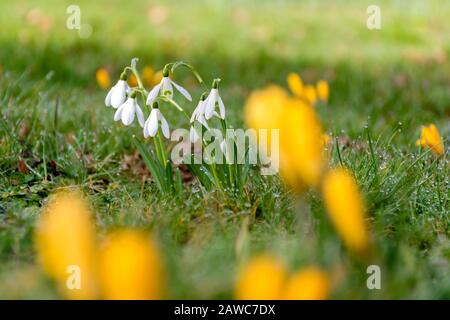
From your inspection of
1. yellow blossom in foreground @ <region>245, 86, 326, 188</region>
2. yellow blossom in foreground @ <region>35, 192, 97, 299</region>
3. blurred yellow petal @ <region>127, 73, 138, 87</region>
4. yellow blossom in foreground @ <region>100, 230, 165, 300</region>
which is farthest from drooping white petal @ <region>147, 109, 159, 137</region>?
blurred yellow petal @ <region>127, 73, 138, 87</region>

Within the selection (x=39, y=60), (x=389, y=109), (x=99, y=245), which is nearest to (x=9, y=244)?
(x=99, y=245)

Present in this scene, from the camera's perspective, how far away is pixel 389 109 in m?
5.65

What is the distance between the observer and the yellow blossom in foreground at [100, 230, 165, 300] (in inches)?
51.6

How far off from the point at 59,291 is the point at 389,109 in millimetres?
4323

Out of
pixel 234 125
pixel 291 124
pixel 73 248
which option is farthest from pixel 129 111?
pixel 234 125

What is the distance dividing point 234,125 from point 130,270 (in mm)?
2934

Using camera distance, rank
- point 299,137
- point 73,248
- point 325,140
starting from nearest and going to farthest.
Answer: point 73,248, point 299,137, point 325,140

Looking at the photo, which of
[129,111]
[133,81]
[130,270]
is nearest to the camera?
[130,270]

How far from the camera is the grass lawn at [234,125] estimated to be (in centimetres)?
204

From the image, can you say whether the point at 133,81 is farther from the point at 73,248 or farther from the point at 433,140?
the point at 73,248

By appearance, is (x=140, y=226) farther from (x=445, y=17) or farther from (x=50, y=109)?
(x=445, y=17)

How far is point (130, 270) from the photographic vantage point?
52.2 inches

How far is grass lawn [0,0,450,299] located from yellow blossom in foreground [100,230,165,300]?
0.89 feet

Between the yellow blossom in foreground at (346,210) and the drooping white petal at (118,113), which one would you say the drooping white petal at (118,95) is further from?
the yellow blossom in foreground at (346,210)
